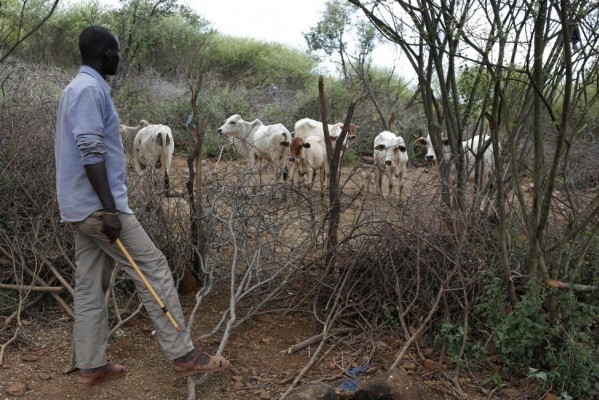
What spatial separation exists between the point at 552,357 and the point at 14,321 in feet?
11.5

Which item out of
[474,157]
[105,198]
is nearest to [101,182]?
[105,198]

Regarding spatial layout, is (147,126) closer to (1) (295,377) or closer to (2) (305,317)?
(2) (305,317)

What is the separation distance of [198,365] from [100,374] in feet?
1.88

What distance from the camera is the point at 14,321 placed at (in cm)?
472

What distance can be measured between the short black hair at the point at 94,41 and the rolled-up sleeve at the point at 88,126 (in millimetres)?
249

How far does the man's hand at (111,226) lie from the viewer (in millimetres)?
3510

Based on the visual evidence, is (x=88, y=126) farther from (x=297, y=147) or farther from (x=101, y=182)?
(x=297, y=147)

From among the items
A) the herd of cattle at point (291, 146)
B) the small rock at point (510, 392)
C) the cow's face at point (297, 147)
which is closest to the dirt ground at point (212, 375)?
the small rock at point (510, 392)

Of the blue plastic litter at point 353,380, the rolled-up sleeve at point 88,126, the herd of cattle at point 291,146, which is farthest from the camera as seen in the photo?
the herd of cattle at point 291,146

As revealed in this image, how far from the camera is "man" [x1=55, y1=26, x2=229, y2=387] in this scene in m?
3.46

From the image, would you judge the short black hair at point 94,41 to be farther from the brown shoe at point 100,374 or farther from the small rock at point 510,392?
the small rock at point 510,392

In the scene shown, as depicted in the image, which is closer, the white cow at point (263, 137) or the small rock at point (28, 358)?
the small rock at point (28, 358)

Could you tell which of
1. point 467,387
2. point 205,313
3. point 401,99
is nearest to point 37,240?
point 205,313

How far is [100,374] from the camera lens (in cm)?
388
